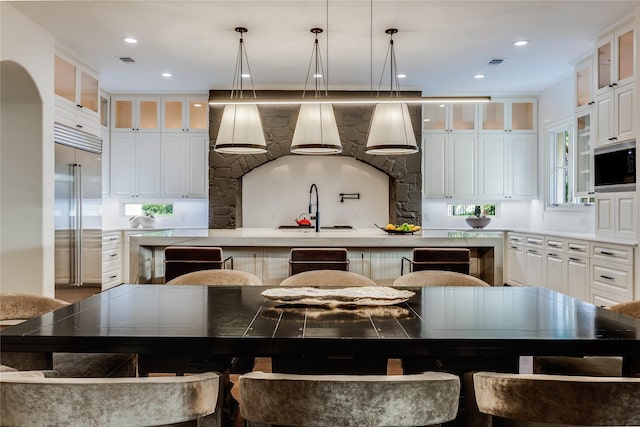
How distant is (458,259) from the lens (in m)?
3.39

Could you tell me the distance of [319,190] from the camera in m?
7.07

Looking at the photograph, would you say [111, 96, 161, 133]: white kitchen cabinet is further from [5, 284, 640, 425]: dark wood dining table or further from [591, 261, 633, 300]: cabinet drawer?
[591, 261, 633, 300]: cabinet drawer

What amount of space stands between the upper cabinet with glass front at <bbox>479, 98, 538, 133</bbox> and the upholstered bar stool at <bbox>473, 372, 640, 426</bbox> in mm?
6360

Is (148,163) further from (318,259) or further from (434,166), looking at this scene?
(318,259)

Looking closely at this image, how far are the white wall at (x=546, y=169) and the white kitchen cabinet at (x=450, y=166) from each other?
94 centimetres

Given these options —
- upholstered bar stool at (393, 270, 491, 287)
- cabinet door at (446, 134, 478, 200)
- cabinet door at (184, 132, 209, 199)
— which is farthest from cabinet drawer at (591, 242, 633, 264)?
cabinet door at (184, 132, 209, 199)

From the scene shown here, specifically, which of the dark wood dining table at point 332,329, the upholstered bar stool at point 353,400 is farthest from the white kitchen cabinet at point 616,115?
the upholstered bar stool at point 353,400

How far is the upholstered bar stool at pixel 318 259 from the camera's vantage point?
342 centimetres

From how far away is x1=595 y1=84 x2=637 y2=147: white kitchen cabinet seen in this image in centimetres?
410

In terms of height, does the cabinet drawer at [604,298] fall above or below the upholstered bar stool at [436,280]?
below

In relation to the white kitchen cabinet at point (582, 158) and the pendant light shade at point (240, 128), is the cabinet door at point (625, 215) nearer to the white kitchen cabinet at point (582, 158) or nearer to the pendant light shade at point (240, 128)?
the white kitchen cabinet at point (582, 158)

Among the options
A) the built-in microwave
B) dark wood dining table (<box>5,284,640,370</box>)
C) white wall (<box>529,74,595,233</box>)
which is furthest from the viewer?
white wall (<box>529,74,595,233</box>)

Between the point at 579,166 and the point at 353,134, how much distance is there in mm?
2941

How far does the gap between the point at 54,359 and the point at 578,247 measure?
4751 mm
